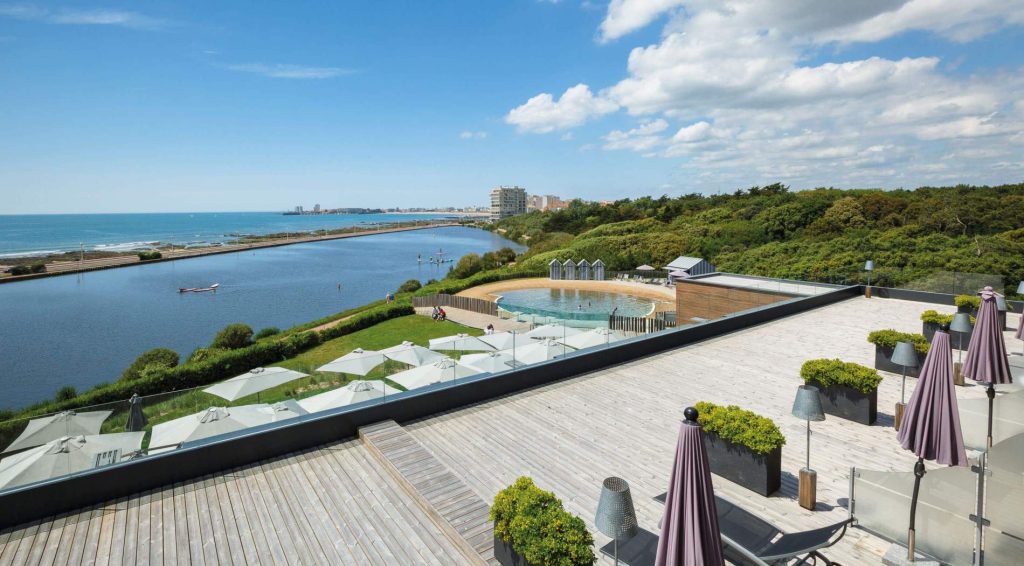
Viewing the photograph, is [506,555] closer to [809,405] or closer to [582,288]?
[809,405]

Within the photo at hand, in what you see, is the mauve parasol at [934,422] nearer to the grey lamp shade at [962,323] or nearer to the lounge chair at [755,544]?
the lounge chair at [755,544]

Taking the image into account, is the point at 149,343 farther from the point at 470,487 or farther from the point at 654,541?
the point at 654,541

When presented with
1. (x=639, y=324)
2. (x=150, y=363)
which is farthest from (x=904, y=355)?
(x=150, y=363)

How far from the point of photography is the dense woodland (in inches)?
1145

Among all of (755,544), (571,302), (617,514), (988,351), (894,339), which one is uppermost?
(988,351)

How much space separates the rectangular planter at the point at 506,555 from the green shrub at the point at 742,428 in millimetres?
2737

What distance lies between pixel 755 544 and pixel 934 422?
1992 mm

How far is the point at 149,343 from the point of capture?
38250 mm

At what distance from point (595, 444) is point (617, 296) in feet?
86.6

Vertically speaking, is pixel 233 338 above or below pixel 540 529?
below

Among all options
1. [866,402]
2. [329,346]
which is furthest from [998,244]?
[329,346]

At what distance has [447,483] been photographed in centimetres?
607

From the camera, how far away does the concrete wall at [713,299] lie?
60.8ft

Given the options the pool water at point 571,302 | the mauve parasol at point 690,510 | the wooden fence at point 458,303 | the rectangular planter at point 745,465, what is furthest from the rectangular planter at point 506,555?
the wooden fence at point 458,303
